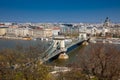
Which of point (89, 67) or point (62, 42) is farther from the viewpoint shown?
point (62, 42)

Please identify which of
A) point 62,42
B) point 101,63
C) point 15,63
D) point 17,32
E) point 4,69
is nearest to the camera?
point 101,63

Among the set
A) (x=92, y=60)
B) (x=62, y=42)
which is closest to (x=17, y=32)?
(x=62, y=42)

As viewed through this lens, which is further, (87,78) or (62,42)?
(62,42)

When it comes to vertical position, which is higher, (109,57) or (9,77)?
(109,57)

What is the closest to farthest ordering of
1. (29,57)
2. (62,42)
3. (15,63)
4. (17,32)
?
(15,63)
(29,57)
(62,42)
(17,32)

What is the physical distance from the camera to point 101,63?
473cm

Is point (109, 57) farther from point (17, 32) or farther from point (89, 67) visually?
point (17, 32)

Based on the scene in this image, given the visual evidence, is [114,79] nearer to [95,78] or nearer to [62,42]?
[95,78]

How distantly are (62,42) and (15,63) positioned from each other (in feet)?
32.5

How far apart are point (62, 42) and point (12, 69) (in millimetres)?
10452

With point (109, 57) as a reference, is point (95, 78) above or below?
below

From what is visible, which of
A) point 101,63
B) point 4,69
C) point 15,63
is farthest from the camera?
point 15,63

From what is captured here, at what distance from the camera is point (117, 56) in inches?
201

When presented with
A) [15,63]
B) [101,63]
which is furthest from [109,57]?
[15,63]
